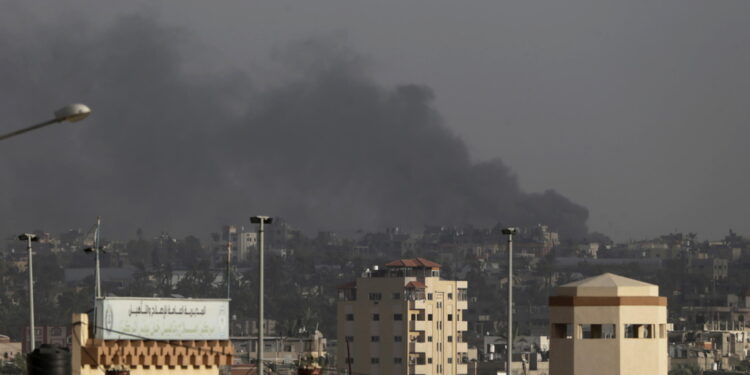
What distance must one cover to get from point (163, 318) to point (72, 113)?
32136 mm

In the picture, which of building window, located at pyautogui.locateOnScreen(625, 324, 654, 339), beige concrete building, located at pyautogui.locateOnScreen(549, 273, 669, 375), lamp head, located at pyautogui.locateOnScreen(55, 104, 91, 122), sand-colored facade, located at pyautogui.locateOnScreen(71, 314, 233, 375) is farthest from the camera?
building window, located at pyautogui.locateOnScreen(625, 324, 654, 339)

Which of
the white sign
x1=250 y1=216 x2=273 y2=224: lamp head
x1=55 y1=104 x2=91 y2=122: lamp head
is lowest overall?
the white sign

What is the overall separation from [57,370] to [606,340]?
35.8m

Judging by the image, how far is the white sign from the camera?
59.4 m

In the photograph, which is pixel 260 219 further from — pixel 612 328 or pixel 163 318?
pixel 612 328

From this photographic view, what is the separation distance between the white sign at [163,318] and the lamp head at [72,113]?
29.6 meters

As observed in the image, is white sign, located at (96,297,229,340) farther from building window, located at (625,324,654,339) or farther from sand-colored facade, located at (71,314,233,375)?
building window, located at (625,324,654,339)

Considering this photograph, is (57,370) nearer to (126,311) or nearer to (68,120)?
(126,311)

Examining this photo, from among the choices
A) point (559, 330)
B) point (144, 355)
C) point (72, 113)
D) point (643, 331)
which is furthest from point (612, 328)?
point (72, 113)

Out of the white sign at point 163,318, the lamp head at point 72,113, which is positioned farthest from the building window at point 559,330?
the lamp head at point 72,113

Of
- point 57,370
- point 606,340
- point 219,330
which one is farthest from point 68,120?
point 606,340

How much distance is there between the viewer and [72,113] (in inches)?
1157

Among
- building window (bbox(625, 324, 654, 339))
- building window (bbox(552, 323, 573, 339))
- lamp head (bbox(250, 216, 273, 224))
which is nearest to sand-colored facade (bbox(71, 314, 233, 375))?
lamp head (bbox(250, 216, 273, 224))

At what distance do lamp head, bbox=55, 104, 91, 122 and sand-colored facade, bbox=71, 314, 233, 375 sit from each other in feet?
87.5
